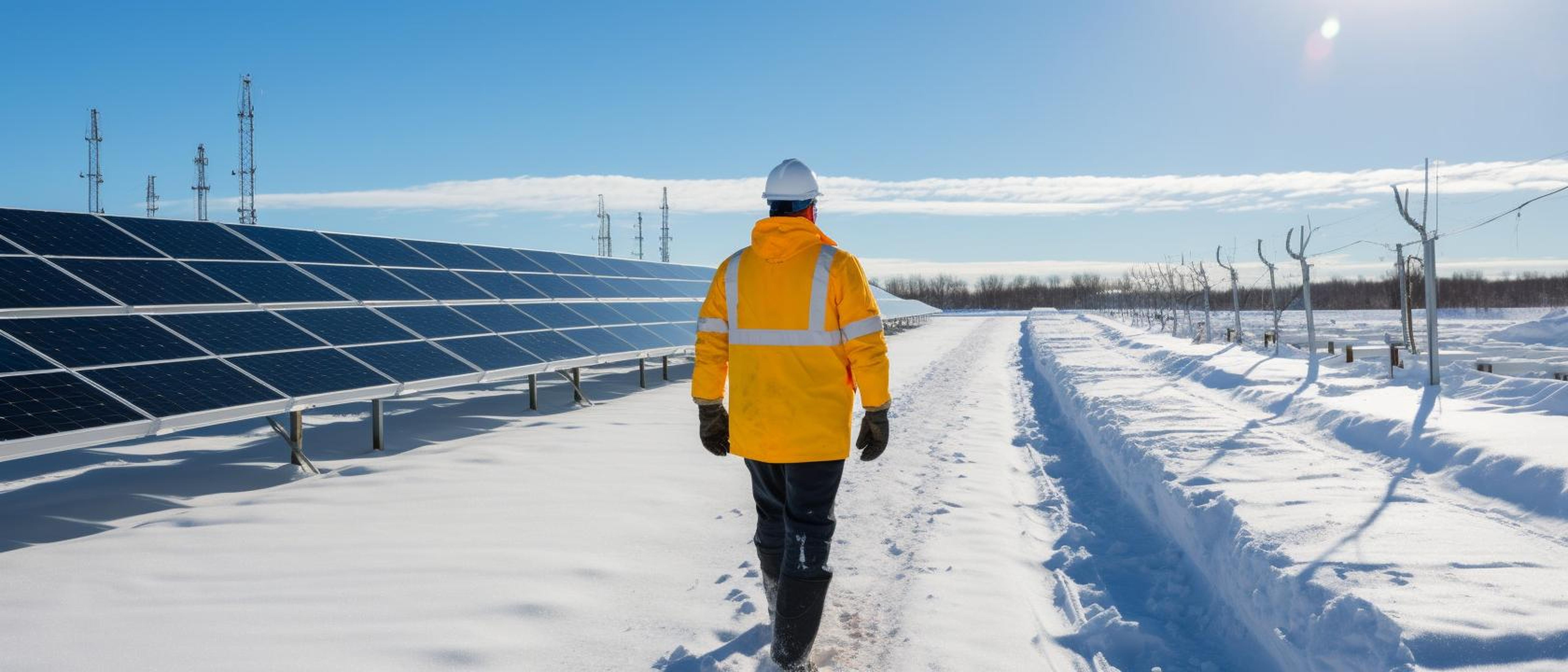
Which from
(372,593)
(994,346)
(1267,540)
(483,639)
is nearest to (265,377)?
(372,593)

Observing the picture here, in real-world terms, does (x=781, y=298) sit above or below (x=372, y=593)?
above

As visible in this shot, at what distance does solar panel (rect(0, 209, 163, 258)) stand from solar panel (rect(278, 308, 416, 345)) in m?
1.44

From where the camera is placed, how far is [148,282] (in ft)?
25.2

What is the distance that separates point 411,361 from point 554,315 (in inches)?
164

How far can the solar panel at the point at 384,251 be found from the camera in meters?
11.6

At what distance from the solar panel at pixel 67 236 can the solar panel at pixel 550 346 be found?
378cm

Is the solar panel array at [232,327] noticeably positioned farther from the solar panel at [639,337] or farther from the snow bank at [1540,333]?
the snow bank at [1540,333]

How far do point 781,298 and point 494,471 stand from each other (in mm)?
4533

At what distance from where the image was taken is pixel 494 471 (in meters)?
7.02

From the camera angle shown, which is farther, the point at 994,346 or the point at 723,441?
the point at 994,346

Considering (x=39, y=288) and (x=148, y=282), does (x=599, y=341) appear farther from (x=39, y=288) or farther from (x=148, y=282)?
(x=39, y=288)

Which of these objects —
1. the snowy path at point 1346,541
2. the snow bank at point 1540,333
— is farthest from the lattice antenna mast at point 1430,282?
the snow bank at point 1540,333

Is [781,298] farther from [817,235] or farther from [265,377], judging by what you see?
[265,377]

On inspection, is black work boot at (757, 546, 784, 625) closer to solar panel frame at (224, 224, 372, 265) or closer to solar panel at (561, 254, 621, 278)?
solar panel frame at (224, 224, 372, 265)
